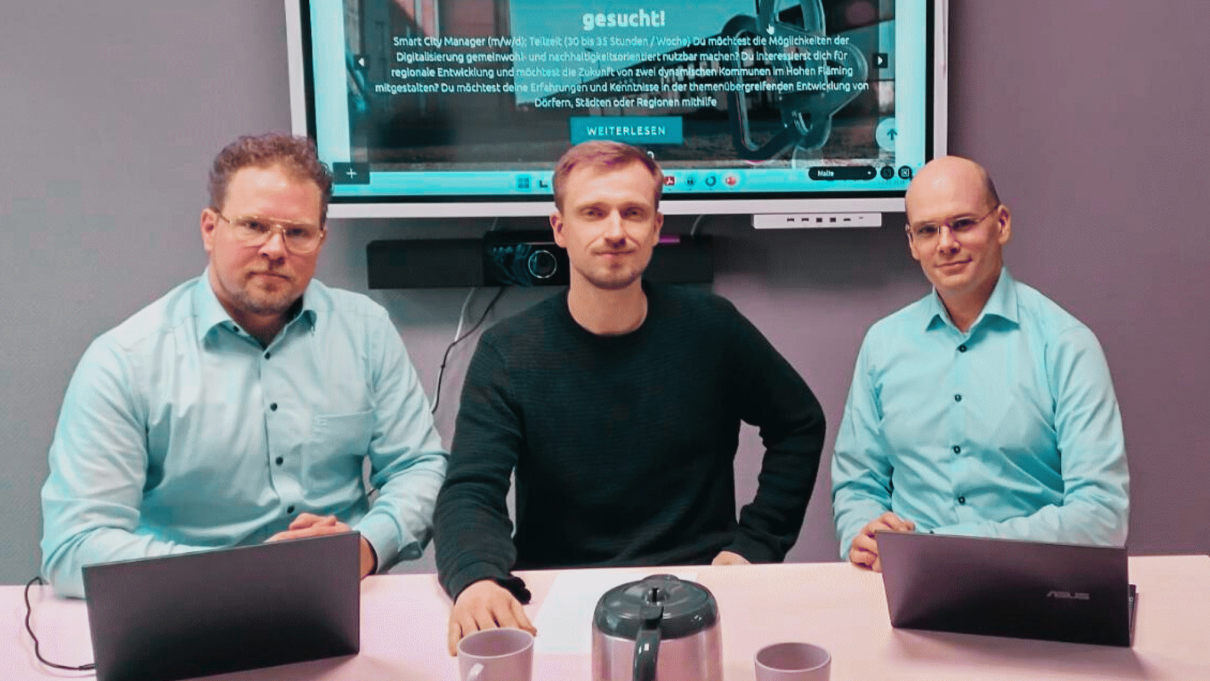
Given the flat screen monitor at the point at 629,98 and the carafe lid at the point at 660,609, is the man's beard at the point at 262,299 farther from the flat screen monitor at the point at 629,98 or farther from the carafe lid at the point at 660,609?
the carafe lid at the point at 660,609

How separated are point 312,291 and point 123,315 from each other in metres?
1.03

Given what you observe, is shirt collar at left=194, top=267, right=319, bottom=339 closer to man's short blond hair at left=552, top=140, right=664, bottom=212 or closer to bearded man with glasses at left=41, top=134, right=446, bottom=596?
bearded man with glasses at left=41, top=134, right=446, bottom=596

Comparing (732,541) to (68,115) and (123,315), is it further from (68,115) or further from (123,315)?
(68,115)

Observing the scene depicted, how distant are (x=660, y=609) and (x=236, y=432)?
104cm

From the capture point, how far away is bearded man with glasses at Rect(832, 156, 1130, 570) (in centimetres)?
177

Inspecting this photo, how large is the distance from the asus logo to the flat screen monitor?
5.12 ft

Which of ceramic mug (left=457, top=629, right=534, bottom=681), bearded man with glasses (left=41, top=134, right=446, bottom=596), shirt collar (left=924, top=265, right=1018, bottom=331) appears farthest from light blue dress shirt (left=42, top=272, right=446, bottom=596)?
shirt collar (left=924, top=265, right=1018, bottom=331)

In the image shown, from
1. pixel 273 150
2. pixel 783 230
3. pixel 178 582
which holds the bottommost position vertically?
pixel 178 582

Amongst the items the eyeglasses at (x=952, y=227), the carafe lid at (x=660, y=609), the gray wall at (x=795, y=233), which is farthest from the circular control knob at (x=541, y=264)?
the carafe lid at (x=660, y=609)

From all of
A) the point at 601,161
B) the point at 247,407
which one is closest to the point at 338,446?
the point at 247,407

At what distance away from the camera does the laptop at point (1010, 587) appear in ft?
3.73

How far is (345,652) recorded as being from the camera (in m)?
1.25

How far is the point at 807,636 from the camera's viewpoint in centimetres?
125

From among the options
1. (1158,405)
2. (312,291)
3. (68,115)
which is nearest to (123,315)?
(68,115)
